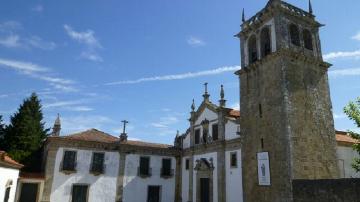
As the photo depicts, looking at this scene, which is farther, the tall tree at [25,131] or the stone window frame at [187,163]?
the tall tree at [25,131]

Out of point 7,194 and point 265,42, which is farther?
point 265,42

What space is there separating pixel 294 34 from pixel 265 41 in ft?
6.57

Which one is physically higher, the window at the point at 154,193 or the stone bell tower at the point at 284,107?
the stone bell tower at the point at 284,107

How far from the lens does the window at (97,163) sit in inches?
1058

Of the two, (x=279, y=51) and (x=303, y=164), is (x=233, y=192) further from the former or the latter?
(x=279, y=51)

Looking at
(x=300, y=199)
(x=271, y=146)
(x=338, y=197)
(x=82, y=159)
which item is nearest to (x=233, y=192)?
(x=271, y=146)

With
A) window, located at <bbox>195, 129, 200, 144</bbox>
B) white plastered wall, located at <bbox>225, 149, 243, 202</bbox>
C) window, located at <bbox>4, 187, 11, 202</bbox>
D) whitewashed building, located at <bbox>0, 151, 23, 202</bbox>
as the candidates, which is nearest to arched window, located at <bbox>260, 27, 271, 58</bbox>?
white plastered wall, located at <bbox>225, 149, 243, 202</bbox>

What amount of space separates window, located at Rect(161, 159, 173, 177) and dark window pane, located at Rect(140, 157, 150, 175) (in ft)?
5.23

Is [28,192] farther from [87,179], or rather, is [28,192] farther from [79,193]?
[87,179]

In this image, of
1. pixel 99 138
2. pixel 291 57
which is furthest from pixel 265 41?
pixel 99 138

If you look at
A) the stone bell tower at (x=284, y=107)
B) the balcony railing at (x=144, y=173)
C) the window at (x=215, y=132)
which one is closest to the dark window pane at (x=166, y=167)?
the balcony railing at (x=144, y=173)

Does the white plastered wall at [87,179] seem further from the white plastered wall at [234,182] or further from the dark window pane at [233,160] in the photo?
the dark window pane at [233,160]

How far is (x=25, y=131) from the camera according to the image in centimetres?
3247

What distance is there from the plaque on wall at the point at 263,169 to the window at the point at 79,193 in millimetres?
15269
